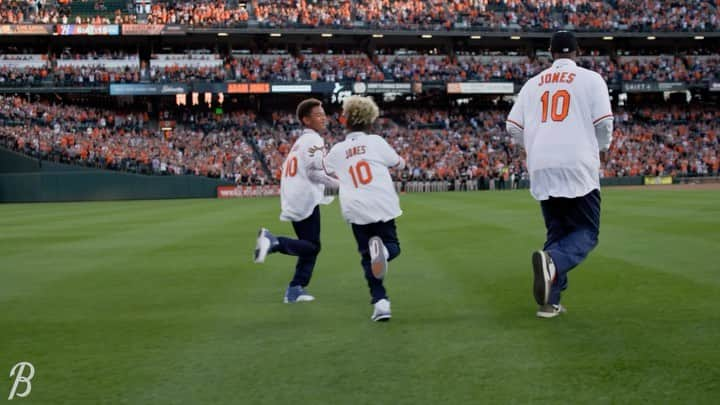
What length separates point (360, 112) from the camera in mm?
6445

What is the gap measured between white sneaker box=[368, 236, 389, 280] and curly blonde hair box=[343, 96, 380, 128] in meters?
1.09

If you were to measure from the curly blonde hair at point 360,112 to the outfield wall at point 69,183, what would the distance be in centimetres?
3557

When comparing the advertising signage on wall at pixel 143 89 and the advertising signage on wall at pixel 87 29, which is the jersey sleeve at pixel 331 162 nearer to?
the advertising signage on wall at pixel 143 89

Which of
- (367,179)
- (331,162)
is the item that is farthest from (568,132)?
(331,162)

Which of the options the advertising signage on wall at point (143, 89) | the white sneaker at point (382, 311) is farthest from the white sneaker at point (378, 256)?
the advertising signage on wall at point (143, 89)

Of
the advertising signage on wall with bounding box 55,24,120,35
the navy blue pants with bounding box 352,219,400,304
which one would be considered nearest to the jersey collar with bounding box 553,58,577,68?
the navy blue pants with bounding box 352,219,400,304

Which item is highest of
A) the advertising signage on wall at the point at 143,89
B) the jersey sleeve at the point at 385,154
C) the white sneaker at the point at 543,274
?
the jersey sleeve at the point at 385,154

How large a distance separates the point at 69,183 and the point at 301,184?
35800 mm

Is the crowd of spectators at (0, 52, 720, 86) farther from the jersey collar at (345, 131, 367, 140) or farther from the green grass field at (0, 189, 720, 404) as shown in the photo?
the jersey collar at (345, 131, 367, 140)

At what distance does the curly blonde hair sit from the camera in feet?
21.1

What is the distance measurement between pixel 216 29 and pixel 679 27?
119 ft

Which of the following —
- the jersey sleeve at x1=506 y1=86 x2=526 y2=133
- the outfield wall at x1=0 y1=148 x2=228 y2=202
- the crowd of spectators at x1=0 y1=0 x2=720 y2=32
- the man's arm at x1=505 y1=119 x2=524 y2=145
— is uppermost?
the crowd of spectators at x1=0 y1=0 x2=720 y2=32

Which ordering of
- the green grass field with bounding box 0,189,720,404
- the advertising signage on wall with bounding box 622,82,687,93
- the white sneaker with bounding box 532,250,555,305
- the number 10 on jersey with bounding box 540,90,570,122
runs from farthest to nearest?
the advertising signage on wall with bounding box 622,82,687,93
the number 10 on jersey with bounding box 540,90,570,122
the white sneaker with bounding box 532,250,555,305
the green grass field with bounding box 0,189,720,404

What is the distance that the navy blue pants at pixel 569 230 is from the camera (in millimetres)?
6047
